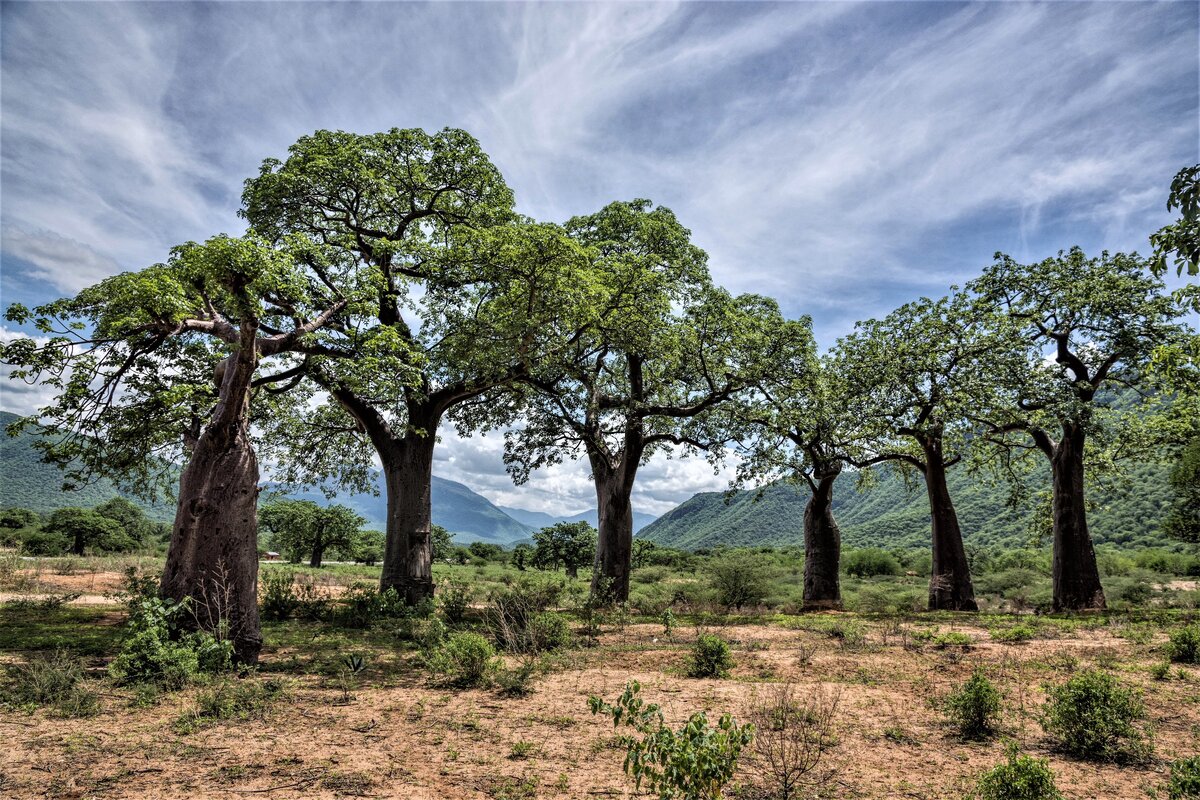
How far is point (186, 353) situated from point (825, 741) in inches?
498

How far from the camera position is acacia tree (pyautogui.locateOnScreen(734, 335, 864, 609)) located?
16141mm

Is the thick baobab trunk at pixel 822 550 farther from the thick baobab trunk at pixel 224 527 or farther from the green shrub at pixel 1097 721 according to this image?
the thick baobab trunk at pixel 224 527

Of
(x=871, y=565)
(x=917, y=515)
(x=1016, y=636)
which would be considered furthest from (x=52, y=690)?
(x=917, y=515)

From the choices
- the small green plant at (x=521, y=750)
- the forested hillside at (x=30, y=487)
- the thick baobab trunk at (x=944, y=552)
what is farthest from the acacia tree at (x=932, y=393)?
the forested hillside at (x=30, y=487)

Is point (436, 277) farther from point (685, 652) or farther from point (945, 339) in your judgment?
point (945, 339)

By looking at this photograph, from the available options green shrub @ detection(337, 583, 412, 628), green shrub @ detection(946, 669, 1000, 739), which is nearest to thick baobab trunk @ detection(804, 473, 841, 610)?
green shrub @ detection(337, 583, 412, 628)

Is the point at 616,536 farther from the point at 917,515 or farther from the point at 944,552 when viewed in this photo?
the point at 917,515

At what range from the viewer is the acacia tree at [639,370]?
48.4 ft

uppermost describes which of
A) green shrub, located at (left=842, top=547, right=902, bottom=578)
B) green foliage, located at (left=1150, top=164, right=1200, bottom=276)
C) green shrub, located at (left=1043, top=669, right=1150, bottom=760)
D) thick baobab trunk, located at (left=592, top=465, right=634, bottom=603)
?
green foliage, located at (left=1150, top=164, right=1200, bottom=276)

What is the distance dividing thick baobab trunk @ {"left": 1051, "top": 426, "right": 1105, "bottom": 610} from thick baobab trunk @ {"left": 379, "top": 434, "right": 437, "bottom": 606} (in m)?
17.2

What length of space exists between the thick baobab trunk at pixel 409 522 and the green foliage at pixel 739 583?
11.2 m

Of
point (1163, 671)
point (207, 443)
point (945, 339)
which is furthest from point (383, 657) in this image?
point (945, 339)

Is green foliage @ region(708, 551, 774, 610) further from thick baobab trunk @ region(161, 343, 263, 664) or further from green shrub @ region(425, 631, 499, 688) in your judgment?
thick baobab trunk @ region(161, 343, 263, 664)

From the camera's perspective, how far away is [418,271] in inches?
555
